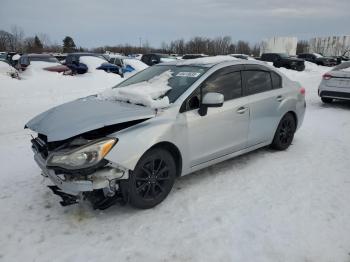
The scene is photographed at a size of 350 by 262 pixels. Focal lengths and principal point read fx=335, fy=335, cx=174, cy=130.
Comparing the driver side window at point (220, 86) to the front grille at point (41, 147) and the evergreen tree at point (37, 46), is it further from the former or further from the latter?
the evergreen tree at point (37, 46)

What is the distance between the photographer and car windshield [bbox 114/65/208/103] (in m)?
4.12

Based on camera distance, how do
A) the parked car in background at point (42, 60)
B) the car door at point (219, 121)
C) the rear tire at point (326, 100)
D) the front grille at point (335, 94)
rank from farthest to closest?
the parked car in background at point (42, 60), the rear tire at point (326, 100), the front grille at point (335, 94), the car door at point (219, 121)

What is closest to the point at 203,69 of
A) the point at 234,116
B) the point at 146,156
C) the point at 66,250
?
the point at 234,116

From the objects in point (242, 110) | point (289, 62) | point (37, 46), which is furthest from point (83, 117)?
point (37, 46)

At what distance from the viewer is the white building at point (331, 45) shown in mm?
69562

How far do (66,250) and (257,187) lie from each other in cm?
241

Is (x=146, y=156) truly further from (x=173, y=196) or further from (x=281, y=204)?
(x=281, y=204)

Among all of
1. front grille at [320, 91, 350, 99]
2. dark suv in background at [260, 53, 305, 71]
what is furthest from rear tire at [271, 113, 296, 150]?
dark suv in background at [260, 53, 305, 71]

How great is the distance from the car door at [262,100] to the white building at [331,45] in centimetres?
7019

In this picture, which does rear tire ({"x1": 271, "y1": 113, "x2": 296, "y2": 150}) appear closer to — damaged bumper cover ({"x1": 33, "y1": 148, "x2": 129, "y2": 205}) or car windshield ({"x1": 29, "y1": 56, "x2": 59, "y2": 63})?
damaged bumper cover ({"x1": 33, "y1": 148, "x2": 129, "y2": 205})

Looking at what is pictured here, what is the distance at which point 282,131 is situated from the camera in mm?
5543

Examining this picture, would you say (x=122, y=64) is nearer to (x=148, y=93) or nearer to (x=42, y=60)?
(x=42, y=60)

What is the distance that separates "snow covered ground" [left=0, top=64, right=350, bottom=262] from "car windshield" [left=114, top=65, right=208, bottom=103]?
121cm

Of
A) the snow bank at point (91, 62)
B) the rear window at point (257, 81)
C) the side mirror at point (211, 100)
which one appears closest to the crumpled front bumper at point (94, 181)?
the side mirror at point (211, 100)
